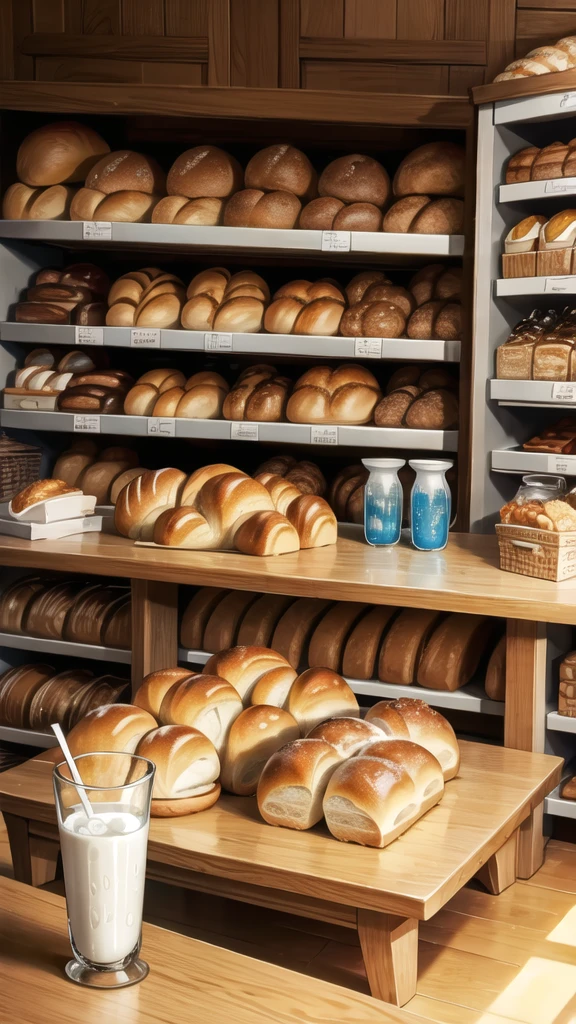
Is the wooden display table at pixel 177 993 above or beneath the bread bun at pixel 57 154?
beneath

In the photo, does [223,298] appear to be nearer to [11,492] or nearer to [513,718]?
[11,492]

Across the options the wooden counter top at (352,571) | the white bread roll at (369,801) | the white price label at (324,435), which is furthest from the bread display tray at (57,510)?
the white bread roll at (369,801)

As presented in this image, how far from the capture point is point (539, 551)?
2.34 m

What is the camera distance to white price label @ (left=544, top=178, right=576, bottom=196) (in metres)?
2.58

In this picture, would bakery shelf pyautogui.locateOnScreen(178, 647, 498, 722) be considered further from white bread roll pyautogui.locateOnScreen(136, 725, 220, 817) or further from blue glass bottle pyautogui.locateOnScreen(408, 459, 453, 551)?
white bread roll pyautogui.locateOnScreen(136, 725, 220, 817)

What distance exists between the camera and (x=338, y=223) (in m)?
2.95

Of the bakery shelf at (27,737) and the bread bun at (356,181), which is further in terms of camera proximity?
the bread bun at (356,181)

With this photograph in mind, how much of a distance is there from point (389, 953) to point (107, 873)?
2.34 feet

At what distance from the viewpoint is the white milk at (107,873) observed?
3.41 feet

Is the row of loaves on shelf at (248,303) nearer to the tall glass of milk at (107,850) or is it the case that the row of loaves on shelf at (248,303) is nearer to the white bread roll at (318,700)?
the white bread roll at (318,700)

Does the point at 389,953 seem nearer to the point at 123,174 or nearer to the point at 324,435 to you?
the point at 324,435

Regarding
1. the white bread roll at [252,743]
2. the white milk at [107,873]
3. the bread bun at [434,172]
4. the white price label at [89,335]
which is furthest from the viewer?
the white price label at [89,335]

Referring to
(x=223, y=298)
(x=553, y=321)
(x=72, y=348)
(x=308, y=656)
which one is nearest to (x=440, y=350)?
(x=553, y=321)

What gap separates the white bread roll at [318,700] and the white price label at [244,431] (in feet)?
3.69
